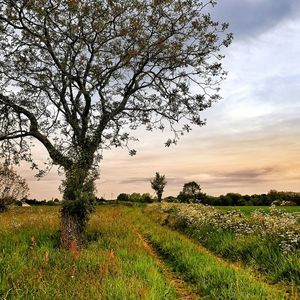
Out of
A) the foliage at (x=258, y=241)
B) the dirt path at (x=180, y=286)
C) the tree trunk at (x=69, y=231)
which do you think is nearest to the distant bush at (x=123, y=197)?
the foliage at (x=258, y=241)

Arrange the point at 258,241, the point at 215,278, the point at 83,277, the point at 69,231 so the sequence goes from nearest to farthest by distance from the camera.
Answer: the point at 83,277
the point at 215,278
the point at 258,241
the point at 69,231

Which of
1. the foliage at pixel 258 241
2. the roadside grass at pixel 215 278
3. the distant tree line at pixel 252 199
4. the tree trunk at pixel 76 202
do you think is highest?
the distant tree line at pixel 252 199

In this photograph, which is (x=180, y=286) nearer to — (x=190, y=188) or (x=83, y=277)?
(x=83, y=277)

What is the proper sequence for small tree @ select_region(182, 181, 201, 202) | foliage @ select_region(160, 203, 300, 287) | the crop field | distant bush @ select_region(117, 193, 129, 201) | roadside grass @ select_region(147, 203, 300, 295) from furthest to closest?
small tree @ select_region(182, 181, 201, 202)
distant bush @ select_region(117, 193, 129, 201)
foliage @ select_region(160, 203, 300, 287)
roadside grass @ select_region(147, 203, 300, 295)
the crop field

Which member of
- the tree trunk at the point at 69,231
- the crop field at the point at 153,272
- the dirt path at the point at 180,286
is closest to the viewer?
the crop field at the point at 153,272

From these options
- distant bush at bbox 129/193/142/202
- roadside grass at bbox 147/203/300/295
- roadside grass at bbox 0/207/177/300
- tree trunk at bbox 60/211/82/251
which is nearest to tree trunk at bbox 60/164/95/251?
tree trunk at bbox 60/211/82/251

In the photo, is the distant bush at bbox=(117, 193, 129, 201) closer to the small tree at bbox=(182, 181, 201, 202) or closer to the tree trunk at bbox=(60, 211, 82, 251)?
the small tree at bbox=(182, 181, 201, 202)

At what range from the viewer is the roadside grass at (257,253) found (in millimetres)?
10675

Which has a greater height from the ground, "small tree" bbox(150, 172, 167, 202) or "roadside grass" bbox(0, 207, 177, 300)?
"small tree" bbox(150, 172, 167, 202)

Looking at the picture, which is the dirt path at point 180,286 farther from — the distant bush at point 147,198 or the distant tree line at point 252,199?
the distant bush at point 147,198

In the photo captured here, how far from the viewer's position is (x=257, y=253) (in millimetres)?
13141

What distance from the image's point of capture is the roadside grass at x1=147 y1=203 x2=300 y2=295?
35.0ft

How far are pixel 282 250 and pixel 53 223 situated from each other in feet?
44.7

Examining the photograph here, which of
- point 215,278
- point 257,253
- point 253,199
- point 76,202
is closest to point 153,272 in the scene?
point 215,278
